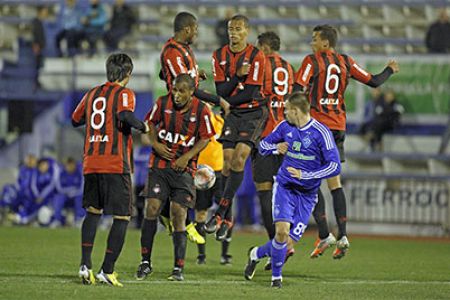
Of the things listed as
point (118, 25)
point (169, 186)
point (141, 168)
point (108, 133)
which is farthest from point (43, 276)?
point (118, 25)

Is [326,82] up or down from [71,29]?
down

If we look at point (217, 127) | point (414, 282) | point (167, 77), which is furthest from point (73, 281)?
point (217, 127)

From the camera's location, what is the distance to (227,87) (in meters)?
12.7

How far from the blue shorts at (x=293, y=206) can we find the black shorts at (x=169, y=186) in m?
0.91

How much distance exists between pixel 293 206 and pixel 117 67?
2101 millimetres

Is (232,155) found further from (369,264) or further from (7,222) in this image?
(7,222)

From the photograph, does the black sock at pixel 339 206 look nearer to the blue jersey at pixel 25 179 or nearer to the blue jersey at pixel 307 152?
the blue jersey at pixel 307 152

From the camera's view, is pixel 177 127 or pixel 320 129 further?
pixel 177 127

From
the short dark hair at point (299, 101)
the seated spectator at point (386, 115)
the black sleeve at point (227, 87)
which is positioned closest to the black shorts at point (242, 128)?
the black sleeve at point (227, 87)

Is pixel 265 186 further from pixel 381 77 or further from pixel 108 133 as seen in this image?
pixel 108 133

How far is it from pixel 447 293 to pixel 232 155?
324cm

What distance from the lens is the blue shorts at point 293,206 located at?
35.3ft

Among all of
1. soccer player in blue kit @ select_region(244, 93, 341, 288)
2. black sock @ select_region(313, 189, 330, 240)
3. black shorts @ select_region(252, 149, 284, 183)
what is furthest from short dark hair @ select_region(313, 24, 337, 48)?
soccer player in blue kit @ select_region(244, 93, 341, 288)

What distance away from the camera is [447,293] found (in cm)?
1058
